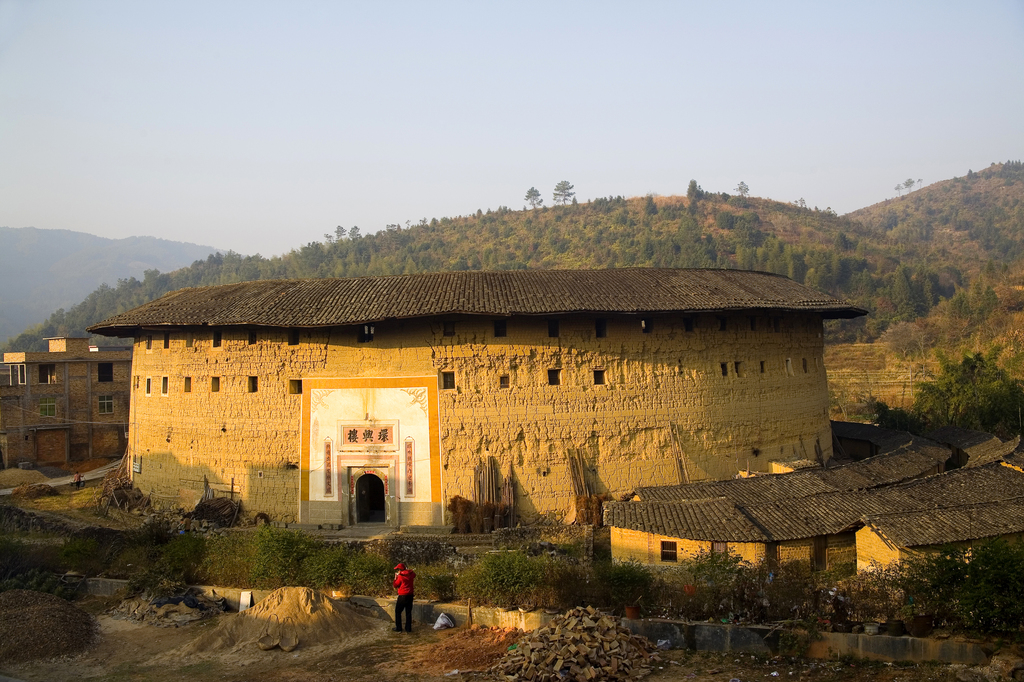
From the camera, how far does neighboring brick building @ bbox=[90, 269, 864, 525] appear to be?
17547mm

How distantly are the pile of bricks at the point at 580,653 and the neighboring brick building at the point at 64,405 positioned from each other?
26.4 metres

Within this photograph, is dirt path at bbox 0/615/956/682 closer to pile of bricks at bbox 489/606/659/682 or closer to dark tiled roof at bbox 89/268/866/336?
pile of bricks at bbox 489/606/659/682

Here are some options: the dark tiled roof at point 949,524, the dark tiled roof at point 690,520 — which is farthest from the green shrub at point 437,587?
the dark tiled roof at point 949,524

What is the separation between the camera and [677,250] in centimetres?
7281

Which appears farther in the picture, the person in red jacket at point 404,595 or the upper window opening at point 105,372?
the upper window opening at point 105,372

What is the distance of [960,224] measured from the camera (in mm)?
118062

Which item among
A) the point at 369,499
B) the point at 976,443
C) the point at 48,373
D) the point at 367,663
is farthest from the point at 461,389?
the point at 48,373

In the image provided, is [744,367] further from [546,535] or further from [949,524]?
[949,524]

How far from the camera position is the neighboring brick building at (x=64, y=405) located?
2884cm

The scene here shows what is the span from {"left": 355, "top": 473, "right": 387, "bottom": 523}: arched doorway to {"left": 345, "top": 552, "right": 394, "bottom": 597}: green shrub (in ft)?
18.7

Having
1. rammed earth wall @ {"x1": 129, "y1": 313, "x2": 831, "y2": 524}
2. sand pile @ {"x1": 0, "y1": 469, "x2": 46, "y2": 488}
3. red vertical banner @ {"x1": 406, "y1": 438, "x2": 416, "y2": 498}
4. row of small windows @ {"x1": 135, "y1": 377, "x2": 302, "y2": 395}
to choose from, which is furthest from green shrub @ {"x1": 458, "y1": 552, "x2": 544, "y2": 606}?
sand pile @ {"x1": 0, "y1": 469, "x2": 46, "y2": 488}

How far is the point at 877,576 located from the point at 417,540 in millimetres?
8322

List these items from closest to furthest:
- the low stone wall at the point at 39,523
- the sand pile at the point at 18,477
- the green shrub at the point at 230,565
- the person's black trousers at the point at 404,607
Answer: the person's black trousers at the point at 404,607 < the green shrub at the point at 230,565 < the low stone wall at the point at 39,523 < the sand pile at the point at 18,477

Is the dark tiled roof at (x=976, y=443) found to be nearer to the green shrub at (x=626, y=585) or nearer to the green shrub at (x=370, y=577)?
the green shrub at (x=626, y=585)
